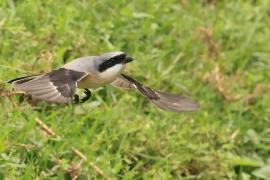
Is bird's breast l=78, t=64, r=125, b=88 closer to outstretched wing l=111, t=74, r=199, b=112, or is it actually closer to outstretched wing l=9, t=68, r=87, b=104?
outstretched wing l=9, t=68, r=87, b=104

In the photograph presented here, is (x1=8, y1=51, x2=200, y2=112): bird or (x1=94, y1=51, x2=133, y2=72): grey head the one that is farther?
(x1=94, y1=51, x2=133, y2=72): grey head

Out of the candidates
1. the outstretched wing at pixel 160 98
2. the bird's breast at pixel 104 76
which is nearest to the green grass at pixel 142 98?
the outstretched wing at pixel 160 98

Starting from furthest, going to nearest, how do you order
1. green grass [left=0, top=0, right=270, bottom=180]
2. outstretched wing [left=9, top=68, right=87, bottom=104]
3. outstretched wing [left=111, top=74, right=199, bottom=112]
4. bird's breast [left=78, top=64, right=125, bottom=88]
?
green grass [left=0, top=0, right=270, bottom=180], outstretched wing [left=111, top=74, right=199, bottom=112], bird's breast [left=78, top=64, right=125, bottom=88], outstretched wing [left=9, top=68, right=87, bottom=104]

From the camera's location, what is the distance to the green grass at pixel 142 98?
573cm

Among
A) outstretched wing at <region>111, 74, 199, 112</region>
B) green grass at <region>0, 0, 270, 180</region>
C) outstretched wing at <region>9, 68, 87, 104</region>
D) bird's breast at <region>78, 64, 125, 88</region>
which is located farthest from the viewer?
green grass at <region>0, 0, 270, 180</region>

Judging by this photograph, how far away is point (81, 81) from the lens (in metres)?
4.75

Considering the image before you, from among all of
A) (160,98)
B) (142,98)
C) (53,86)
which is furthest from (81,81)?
(142,98)

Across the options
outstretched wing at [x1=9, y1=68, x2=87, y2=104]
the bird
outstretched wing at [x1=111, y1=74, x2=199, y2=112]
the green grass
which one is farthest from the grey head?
the green grass

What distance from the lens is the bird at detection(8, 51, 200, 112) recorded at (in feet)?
14.1

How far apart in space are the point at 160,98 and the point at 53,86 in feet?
3.58

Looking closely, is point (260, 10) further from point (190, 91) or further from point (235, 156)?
point (235, 156)

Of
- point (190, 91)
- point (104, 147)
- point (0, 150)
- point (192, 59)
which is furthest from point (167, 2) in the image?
point (0, 150)

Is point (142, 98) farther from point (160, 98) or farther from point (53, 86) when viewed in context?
point (53, 86)

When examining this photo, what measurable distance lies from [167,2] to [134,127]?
2.30 meters
